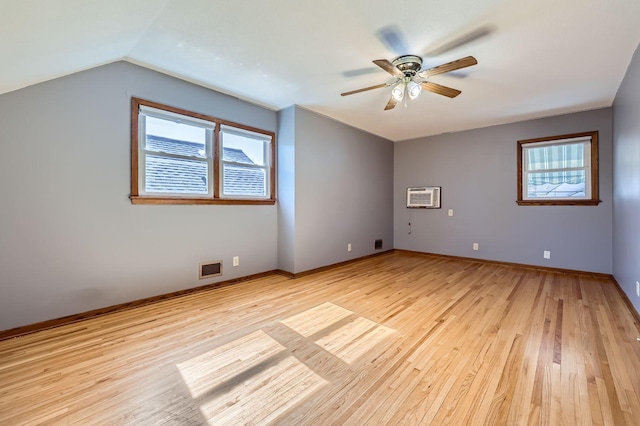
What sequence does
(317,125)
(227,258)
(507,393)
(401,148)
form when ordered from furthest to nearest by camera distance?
(401,148) < (317,125) < (227,258) < (507,393)

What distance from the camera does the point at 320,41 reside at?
2.40 m

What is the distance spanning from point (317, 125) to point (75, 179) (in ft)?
10.0

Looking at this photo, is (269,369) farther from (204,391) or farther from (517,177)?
(517,177)

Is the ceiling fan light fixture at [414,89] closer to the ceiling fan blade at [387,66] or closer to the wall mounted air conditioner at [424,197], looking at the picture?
the ceiling fan blade at [387,66]

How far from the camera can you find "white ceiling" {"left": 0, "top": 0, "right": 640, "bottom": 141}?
187 centimetres

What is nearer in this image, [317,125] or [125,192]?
[125,192]

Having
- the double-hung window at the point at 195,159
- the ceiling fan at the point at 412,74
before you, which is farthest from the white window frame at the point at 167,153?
the ceiling fan at the point at 412,74

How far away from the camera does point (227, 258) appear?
3.64m

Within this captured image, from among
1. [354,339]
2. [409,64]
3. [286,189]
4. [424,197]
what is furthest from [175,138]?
[424,197]

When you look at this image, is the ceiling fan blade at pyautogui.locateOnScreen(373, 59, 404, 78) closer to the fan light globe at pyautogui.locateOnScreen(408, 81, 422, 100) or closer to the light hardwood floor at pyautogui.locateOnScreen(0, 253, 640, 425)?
the fan light globe at pyautogui.locateOnScreen(408, 81, 422, 100)

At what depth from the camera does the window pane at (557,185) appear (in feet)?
13.9

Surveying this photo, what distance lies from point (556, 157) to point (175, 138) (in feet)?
18.3

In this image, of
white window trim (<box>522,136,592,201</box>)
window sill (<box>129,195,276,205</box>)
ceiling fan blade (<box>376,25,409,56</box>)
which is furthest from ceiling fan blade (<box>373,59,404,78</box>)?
white window trim (<box>522,136,592,201</box>)

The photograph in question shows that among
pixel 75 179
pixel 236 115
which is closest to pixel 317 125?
pixel 236 115
